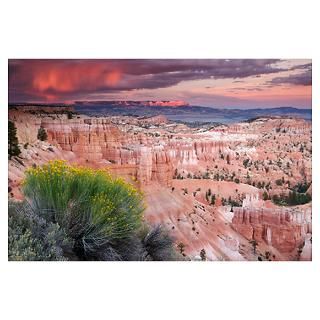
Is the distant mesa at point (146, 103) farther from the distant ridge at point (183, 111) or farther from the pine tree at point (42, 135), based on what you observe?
the pine tree at point (42, 135)

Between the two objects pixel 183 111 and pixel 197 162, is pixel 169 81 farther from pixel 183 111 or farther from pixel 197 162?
pixel 197 162

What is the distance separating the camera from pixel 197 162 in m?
8.73

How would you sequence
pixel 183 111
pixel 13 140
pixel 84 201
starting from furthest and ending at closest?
pixel 183 111 < pixel 13 140 < pixel 84 201

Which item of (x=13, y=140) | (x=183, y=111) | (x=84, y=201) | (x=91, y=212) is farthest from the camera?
(x=183, y=111)

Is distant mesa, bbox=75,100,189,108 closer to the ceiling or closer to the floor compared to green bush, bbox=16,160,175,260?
closer to the ceiling

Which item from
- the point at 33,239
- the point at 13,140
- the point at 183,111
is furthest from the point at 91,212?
the point at 183,111

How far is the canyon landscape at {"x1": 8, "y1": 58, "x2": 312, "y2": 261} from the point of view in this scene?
8.63 m

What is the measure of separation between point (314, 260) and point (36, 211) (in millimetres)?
3677

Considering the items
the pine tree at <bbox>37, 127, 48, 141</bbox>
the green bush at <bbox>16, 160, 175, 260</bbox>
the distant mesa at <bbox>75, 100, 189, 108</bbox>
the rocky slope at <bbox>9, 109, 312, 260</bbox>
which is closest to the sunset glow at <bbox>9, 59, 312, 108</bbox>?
the distant mesa at <bbox>75, 100, 189, 108</bbox>

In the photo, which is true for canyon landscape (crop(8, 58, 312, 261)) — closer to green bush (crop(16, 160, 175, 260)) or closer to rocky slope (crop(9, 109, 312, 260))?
rocky slope (crop(9, 109, 312, 260))

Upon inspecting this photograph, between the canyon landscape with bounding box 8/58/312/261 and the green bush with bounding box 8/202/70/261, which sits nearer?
the green bush with bounding box 8/202/70/261

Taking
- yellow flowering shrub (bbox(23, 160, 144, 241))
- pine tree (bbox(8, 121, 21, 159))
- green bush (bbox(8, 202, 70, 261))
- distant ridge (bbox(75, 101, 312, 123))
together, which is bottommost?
green bush (bbox(8, 202, 70, 261))

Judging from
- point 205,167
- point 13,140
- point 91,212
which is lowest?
point 91,212
